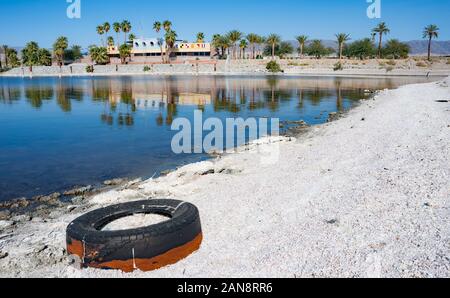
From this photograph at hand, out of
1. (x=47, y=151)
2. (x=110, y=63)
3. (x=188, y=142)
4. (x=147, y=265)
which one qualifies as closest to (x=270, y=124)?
(x=188, y=142)

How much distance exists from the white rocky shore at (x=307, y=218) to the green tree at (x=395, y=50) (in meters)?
138

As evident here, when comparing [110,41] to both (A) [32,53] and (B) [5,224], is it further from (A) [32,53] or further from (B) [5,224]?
(B) [5,224]

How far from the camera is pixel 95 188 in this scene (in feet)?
41.4

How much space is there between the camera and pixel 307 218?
7.88 metres

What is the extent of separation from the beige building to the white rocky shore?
125646mm

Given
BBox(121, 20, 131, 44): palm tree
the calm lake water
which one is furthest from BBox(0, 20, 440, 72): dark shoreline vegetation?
the calm lake water

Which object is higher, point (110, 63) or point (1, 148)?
point (110, 63)

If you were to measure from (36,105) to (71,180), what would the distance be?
2852 cm

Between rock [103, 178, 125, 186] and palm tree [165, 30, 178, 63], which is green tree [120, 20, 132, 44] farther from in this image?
rock [103, 178, 125, 186]

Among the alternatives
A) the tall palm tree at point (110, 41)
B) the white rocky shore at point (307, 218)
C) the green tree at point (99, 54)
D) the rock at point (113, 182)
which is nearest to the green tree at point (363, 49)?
the tall palm tree at point (110, 41)

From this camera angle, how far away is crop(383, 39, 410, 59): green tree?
13612cm

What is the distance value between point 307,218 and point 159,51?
136m

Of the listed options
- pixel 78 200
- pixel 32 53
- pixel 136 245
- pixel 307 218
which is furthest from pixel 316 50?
pixel 136 245
